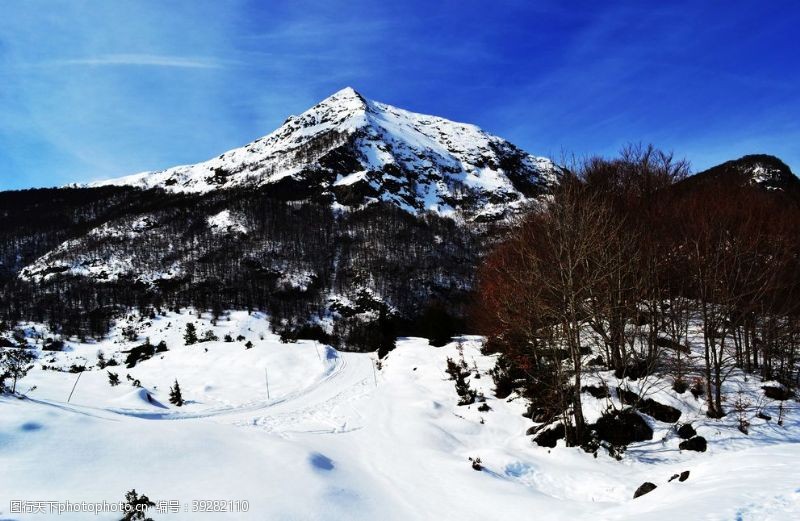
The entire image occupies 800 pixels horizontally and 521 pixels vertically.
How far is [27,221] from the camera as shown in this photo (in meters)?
159

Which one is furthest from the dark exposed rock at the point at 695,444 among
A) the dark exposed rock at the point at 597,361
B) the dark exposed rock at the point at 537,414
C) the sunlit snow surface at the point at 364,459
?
the dark exposed rock at the point at 597,361

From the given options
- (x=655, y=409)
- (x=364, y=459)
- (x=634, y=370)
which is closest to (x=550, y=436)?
(x=655, y=409)

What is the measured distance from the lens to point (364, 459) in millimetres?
11477

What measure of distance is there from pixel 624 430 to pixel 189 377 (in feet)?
72.5

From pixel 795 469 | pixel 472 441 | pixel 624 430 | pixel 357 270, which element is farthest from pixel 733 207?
pixel 357 270

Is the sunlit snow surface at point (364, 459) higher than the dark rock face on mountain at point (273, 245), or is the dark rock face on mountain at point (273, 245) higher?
the dark rock face on mountain at point (273, 245)

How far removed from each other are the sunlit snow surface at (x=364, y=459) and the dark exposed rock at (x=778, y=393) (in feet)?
1.66

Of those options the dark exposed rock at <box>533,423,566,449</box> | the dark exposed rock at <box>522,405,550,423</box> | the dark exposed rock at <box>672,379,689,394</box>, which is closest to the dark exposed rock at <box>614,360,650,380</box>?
the dark exposed rock at <box>672,379,689,394</box>

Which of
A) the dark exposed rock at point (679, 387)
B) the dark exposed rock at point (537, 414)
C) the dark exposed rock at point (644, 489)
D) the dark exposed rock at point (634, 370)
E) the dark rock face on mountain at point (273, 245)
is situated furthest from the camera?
the dark rock face on mountain at point (273, 245)

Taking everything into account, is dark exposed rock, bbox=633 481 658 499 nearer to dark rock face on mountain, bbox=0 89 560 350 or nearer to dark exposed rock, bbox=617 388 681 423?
dark exposed rock, bbox=617 388 681 423

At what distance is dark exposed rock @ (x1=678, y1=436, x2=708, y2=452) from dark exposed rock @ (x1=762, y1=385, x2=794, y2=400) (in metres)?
4.80

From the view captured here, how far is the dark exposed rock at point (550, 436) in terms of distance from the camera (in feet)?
42.3

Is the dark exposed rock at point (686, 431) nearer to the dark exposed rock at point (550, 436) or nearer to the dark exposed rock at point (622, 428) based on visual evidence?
the dark exposed rock at point (622, 428)

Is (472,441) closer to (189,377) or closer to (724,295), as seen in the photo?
(724,295)
